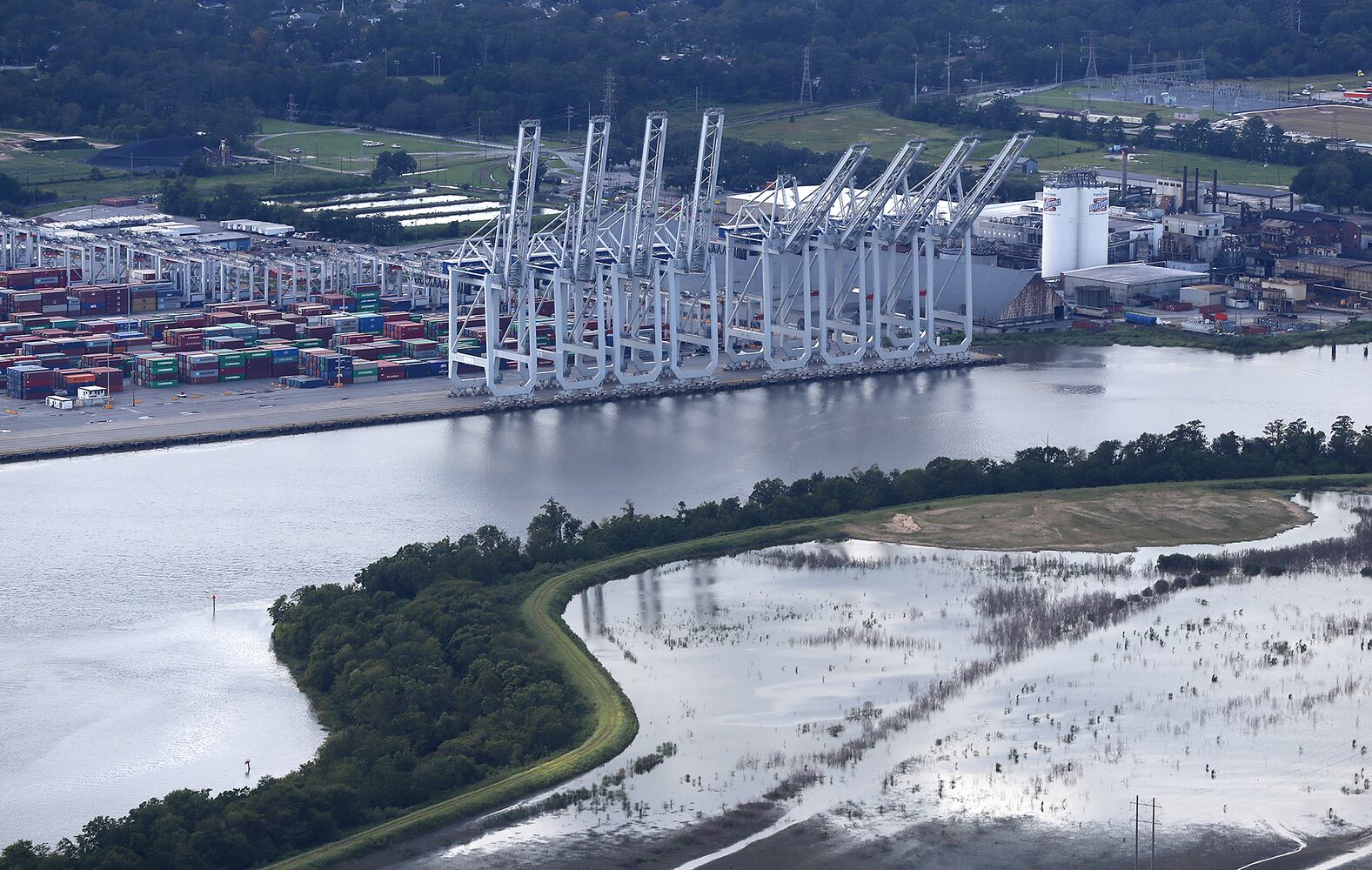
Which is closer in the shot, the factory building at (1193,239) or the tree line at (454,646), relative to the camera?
the tree line at (454,646)

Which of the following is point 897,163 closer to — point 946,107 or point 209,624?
point 209,624

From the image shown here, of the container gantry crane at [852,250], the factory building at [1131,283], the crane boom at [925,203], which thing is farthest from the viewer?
the factory building at [1131,283]

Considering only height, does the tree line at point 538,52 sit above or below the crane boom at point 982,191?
above

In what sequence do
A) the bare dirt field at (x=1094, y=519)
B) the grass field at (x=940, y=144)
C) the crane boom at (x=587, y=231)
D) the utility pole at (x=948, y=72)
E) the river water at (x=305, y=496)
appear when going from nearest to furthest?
the river water at (x=305, y=496)
the bare dirt field at (x=1094, y=519)
the crane boom at (x=587, y=231)
the grass field at (x=940, y=144)
the utility pole at (x=948, y=72)

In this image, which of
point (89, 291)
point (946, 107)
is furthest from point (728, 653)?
point (946, 107)

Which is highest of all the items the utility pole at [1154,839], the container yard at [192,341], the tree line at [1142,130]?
the tree line at [1142,130]

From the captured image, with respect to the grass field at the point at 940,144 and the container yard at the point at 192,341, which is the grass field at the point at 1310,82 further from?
the container yard at the point at 192,341

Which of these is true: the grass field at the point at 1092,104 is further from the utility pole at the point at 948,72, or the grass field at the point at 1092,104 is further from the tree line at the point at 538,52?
the tree line at the point at 538,52

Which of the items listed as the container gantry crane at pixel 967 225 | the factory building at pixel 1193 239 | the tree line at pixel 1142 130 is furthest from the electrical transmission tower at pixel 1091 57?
the container gantry crane at pixel 967 225

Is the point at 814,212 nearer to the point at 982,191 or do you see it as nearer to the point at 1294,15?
the point at 982,191
